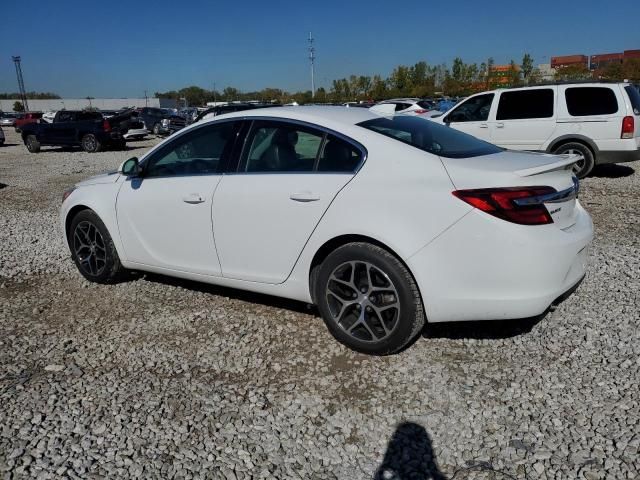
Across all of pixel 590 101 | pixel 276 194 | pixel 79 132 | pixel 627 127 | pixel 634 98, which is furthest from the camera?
pixel 79 132

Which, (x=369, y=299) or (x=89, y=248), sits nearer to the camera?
(x=369, y=299)

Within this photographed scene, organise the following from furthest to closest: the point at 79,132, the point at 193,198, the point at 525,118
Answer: the point at 79,132 → the point at 525,118 → the point at 193,198

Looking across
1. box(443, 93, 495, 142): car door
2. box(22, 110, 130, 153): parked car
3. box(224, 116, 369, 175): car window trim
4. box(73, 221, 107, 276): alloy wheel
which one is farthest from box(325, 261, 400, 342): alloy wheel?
box(22, 110, 130, 153): parked car

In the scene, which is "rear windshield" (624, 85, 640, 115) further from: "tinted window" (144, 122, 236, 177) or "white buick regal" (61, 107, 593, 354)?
"tinted window" (144, 122, 236, 177)

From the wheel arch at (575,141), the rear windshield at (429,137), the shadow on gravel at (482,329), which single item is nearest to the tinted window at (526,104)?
the wheel arch at (575,141)

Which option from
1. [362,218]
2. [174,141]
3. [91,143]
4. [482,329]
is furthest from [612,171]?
[91,143]

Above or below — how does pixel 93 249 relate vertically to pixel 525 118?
below

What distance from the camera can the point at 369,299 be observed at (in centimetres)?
324

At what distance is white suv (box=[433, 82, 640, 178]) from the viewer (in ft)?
29.7

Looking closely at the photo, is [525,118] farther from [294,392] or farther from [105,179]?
[294,392]

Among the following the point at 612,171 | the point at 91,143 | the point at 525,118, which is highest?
the point at 525,118

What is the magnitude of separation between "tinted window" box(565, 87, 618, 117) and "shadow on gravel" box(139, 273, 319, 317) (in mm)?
7731

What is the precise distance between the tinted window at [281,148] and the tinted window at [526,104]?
7.74 metres

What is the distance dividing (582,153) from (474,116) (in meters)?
2.31
